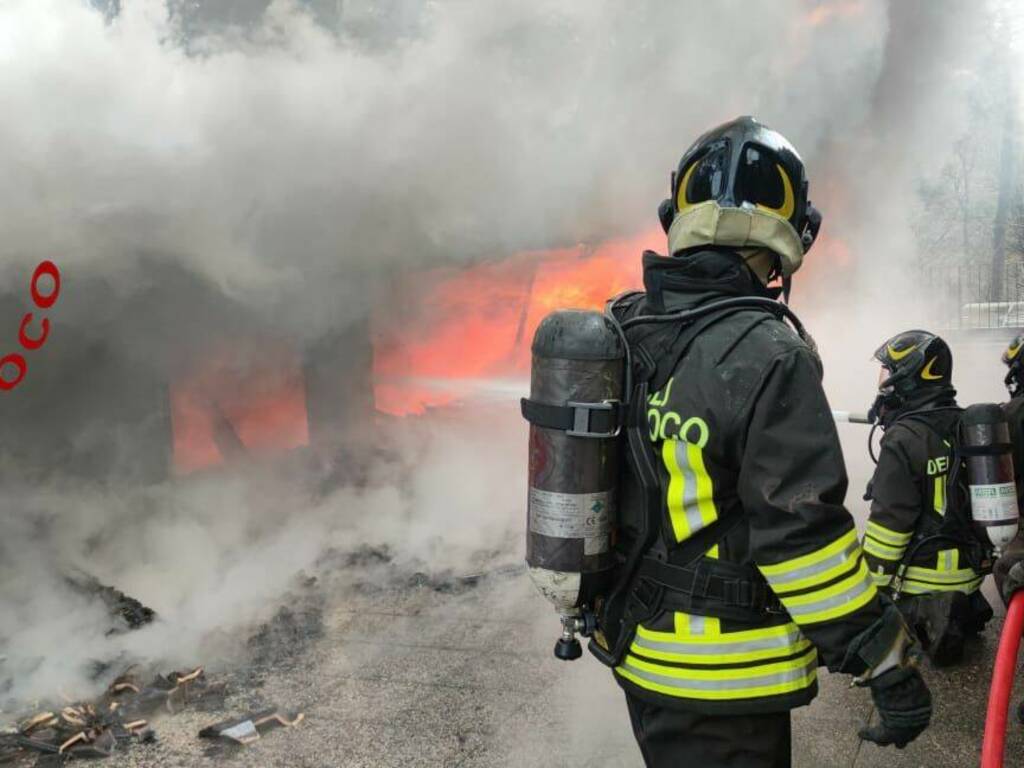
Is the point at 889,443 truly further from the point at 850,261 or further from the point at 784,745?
the point at 850,261

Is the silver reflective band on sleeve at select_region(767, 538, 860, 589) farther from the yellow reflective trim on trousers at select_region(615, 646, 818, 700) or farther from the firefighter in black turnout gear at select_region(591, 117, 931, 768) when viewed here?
the yellow reflective trim on trousers at select_region(615, 646, 818, 700)

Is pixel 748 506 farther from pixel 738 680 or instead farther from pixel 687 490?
pixel 738 680

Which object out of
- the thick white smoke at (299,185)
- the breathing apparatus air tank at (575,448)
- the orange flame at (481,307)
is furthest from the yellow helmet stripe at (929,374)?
the orange flame at (481,307)

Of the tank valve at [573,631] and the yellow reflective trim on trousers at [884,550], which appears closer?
the tank valve at [573,631]

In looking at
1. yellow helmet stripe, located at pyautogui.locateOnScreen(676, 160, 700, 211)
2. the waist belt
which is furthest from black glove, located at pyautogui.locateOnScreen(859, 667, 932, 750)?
yellow helmet stripe, located at pyautogui.locateOnScreen(676, 160, 700, 211)

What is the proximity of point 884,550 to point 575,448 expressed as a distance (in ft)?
7.55

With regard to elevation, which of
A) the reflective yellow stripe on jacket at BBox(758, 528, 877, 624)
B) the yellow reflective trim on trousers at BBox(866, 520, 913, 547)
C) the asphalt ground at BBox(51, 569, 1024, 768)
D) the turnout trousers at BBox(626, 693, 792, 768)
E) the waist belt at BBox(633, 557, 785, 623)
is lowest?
the asphalt ground at BBox(51, 569, 1024, 768)

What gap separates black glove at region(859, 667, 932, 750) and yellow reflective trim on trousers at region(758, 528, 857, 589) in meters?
0.26

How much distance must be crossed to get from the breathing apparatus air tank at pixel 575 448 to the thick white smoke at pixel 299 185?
285 cm

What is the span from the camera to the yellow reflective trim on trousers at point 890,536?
3.31 metres

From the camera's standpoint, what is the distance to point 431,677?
140 inches

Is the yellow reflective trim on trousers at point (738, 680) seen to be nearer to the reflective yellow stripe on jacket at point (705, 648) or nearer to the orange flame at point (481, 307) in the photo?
the reflective yellow stripe on jacket at point (705, 648)

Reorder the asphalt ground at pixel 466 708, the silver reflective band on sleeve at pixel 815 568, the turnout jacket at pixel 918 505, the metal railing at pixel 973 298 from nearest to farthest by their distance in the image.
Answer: the silver reflective band on sleeve at pixel 815 568, the asphalt ground at pixel 466 708, the turnout jacket at pixel 918 505, the metal railing at pixel 973 298

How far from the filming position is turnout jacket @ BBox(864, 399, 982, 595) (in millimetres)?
3291
